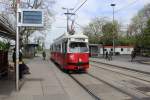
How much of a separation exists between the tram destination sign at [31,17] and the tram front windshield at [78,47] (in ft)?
37.6

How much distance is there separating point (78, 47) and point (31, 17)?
11.9 metres

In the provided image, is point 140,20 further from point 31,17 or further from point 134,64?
point 31,17

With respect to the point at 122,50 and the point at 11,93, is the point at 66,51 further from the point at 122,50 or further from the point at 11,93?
the point at 122,50

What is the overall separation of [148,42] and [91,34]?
56.7 meters

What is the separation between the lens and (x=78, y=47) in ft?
92.9

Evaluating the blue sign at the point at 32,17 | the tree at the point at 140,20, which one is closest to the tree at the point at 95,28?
the tree at the point at 140,20

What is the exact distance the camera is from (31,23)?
654 inches

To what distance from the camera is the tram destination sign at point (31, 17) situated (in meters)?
16.5

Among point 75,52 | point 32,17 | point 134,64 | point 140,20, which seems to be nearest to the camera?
point 32,17

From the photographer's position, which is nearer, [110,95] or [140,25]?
[110,95]

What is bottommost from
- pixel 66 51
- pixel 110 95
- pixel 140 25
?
pixel 110 95

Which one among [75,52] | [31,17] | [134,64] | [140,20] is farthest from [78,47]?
[140,20]

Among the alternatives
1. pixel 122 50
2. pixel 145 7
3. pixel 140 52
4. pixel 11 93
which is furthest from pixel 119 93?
pixel 122 50

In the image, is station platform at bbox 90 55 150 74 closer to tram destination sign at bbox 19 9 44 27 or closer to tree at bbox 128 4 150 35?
tram destination sign at bbox 19 9 44 27
